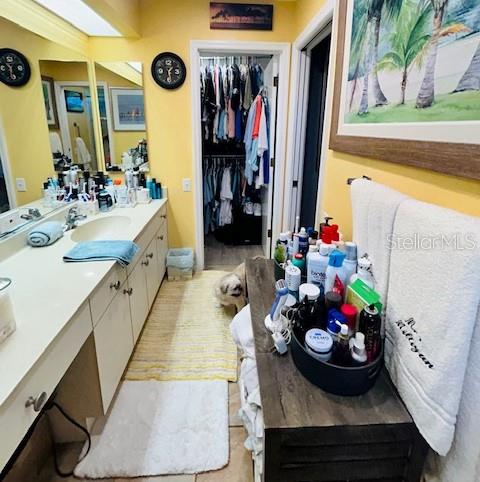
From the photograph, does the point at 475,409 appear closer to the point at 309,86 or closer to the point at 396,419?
the point at 396,419

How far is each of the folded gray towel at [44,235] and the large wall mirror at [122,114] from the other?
126 centimetres

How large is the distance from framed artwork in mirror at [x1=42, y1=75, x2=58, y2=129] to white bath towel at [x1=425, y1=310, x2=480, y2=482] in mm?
2290

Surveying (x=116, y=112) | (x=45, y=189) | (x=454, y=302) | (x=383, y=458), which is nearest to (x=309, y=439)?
(x=383, y=458)

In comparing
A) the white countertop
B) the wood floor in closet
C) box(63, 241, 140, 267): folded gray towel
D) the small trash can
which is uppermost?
box(63, 241, 140, 267): folded gray towel

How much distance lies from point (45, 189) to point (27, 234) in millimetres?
384

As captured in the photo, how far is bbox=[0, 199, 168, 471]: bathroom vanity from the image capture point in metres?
0.86

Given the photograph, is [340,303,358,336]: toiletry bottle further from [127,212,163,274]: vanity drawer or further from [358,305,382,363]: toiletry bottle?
[127,212,163,274]: vanity drawer

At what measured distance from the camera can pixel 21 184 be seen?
1.69 m

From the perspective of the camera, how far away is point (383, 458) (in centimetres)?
88

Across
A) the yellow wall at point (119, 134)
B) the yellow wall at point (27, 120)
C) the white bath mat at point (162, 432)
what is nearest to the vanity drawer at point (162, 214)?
the yellow wall at point (119, 134)

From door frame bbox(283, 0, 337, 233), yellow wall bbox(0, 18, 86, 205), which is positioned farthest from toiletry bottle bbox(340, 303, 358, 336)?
yellow wall bbox(0, 18, 86, 205)

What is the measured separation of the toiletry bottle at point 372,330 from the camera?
2.90 ft

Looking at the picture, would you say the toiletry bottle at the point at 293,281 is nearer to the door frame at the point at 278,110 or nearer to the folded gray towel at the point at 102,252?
the folded gray towel at the point at 102,252

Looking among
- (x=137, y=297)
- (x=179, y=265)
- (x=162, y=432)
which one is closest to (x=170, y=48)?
(x=179, y=265)
